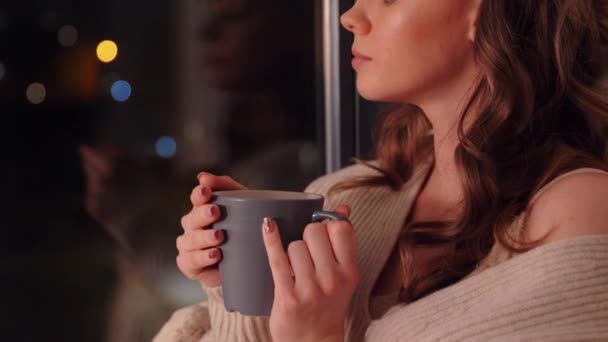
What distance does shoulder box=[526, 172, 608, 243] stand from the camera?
2.54ft

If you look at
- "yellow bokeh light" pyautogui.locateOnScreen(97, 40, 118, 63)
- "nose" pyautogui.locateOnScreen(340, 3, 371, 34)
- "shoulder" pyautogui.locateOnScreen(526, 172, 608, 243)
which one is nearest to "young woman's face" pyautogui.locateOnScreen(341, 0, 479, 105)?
"nose" pyautogui.locateOnScreen(340, 3, 371, 34)

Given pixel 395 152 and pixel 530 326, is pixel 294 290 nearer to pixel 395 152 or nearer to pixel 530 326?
pixel 530 326

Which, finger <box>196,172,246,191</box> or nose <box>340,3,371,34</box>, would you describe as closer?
finger <box>196,172,246,191</box>

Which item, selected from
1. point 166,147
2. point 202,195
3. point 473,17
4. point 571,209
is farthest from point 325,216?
point 166,147

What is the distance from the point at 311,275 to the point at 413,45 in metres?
0.36

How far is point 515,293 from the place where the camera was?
0.74 meters

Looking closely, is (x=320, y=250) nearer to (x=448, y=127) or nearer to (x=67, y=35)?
(x=448, y=127)

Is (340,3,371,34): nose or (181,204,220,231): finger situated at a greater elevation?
(340,3,371,34): nose

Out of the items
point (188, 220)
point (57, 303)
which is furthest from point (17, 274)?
point (188, 220)

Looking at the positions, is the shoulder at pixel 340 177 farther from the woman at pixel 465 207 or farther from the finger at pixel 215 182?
the finger at pixel 215 182

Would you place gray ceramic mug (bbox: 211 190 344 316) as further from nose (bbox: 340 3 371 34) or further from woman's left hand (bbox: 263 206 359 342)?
nose (bbox: 340 3 371 34)

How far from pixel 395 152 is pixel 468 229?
0.29 meters

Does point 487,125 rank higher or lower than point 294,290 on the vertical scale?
higher

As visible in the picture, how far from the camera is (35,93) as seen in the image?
52.1 inches
